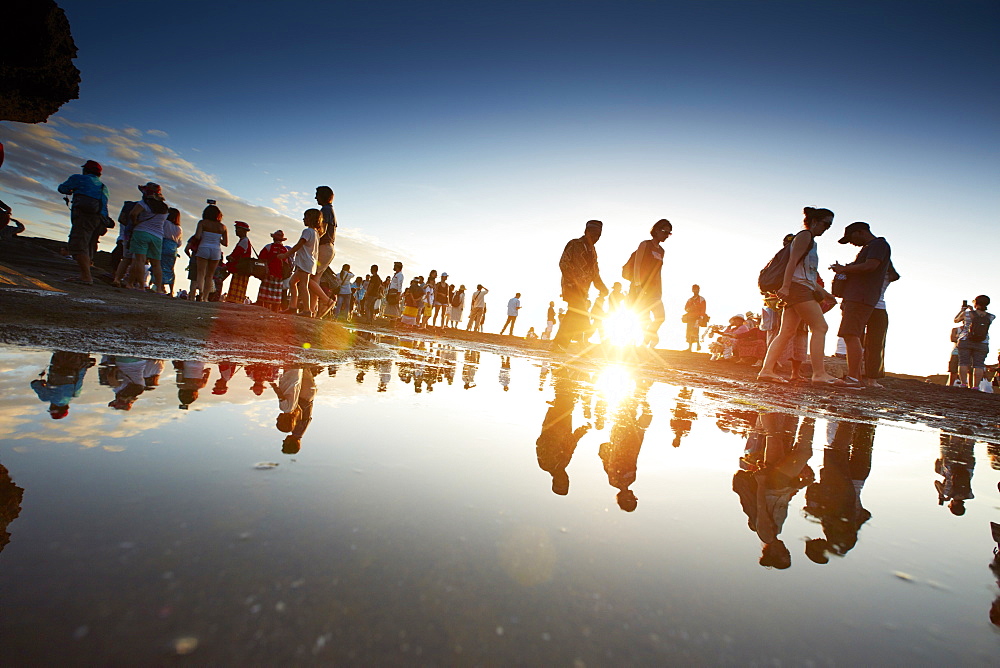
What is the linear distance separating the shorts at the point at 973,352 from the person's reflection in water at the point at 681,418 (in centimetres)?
944

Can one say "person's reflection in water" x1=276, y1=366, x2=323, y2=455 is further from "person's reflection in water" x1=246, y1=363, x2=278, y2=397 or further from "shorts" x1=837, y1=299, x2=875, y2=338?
"shorts" x1=837, y1=299, x2=875, y2=338

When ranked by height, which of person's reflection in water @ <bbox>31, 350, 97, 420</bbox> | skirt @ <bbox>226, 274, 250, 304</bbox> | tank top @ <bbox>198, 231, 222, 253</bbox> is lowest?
person's reflection in water @ <bbox>31, 350, 97, 420</bbox>

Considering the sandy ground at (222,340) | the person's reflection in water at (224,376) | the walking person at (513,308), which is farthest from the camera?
the walking person at (513,308)

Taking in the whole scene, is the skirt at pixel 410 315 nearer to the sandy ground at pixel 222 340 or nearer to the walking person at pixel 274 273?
the walking person at pixel 274 273

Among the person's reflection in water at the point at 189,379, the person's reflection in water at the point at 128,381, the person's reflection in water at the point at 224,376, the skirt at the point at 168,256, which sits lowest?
the person's reflection in water at the point at 128,381

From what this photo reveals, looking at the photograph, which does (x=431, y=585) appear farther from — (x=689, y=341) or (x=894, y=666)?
(x=689, y=341)

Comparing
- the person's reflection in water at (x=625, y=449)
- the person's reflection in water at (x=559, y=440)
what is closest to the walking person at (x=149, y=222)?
the person's reflection in water at (x=559, y=440)

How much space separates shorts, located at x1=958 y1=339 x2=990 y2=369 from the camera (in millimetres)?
9219

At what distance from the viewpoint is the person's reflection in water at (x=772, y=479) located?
3.86 ft

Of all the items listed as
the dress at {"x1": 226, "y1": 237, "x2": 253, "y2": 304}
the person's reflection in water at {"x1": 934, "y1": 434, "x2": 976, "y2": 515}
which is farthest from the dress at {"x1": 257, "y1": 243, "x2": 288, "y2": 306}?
the person's reflection in water at {"x1": 934, "y1": 434, "x2": 976, "y2": 515}

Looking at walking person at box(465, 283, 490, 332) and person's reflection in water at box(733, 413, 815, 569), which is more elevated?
walking person at box(465, 283, 490, 332)

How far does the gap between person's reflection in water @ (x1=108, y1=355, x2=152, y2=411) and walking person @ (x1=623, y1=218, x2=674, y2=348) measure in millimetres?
6914

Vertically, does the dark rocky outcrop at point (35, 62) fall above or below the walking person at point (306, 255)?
above

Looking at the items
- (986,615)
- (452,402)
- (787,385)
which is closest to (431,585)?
(986,615)
